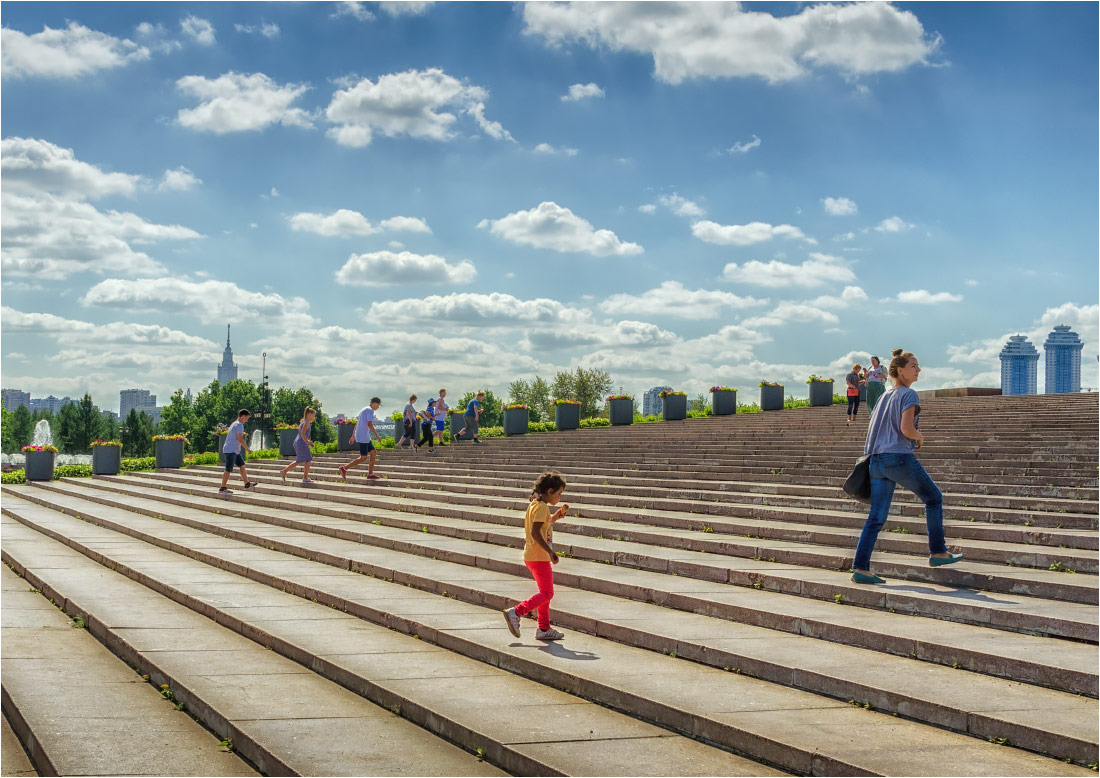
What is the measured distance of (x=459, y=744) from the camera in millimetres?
5113

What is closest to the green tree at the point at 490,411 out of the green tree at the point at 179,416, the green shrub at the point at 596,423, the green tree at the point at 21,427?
the green tree at the point at 179,416

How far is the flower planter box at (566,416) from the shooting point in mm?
28781

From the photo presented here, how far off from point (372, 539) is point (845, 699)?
8008 millimetres

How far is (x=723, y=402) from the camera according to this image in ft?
99.0

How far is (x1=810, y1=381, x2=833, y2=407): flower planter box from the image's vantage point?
104 feet

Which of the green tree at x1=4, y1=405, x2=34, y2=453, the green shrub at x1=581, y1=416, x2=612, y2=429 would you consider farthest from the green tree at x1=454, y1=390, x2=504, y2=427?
the green shrub at x1=581, y1=416, x2=612, y2=429

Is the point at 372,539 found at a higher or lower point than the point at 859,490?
lower

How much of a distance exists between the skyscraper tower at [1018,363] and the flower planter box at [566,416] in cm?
17529

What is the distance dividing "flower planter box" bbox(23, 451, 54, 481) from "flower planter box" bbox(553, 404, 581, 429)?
15623 millimetres

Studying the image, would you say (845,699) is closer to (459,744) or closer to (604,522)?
(459,744)

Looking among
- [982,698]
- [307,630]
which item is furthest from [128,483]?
[982,698]

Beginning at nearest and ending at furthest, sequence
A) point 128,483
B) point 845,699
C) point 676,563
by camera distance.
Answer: point 845,699 < point 676,563 < point 128,483

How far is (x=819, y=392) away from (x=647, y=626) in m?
26.1

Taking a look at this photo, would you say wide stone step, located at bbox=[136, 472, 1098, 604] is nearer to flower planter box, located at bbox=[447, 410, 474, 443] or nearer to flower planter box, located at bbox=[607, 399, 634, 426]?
flower planter box, located at bbox=[447, 410, 474, 443]
